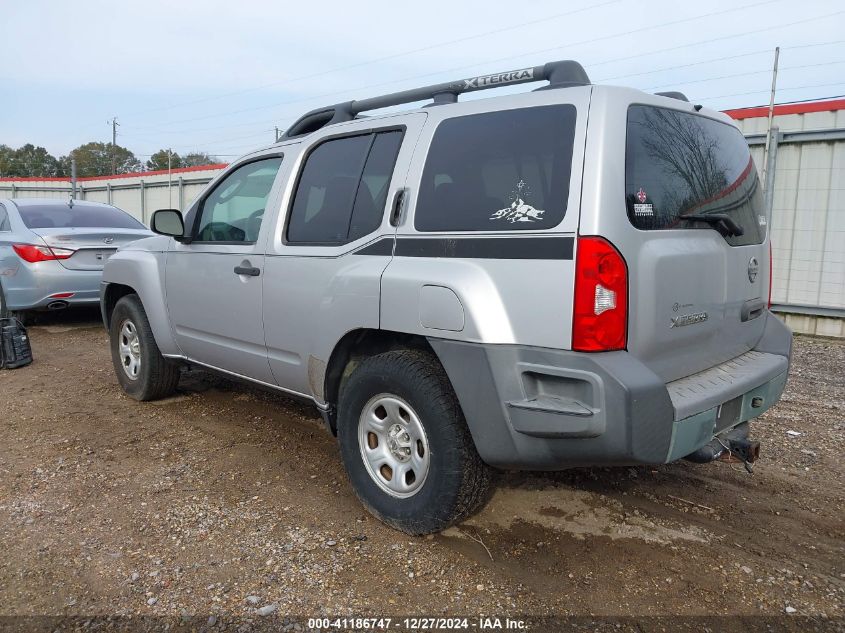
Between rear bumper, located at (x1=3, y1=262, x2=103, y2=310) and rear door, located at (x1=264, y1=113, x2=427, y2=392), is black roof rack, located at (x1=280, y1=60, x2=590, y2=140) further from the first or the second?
rear bumper, located at (x1=3, y1=262, x2=103, y2=310)

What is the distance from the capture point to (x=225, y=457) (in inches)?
164

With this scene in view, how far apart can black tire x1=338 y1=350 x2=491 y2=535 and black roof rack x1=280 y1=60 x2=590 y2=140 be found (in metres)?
1.35

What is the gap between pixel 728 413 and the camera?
9.45ft

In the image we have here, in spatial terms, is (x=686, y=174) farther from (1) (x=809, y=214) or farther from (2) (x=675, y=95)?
(1) (x=809, y=214)

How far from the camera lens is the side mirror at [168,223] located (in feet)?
14.3

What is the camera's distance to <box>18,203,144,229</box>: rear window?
7.96m

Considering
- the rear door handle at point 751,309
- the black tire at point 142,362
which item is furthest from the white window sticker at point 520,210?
the black tire at point 142,362

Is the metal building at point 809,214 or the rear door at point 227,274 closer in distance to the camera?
the rear door at point 227,274

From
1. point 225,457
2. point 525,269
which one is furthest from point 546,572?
point 225,457

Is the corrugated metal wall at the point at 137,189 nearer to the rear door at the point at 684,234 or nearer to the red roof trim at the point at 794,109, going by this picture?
the red roof trim at the point at 794,109

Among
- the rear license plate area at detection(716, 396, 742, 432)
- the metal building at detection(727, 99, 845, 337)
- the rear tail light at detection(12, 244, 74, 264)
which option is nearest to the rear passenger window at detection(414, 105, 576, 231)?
the rear license plate area at detection(716, 396, 742, 432)

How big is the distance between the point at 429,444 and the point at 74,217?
7137 millimetres

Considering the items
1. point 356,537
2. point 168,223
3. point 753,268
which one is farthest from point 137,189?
point 753,268

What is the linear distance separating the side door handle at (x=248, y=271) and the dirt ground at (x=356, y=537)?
117cm
